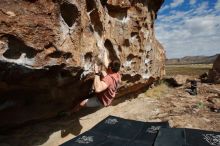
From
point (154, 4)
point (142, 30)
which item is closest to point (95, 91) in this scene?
point (142, 30)

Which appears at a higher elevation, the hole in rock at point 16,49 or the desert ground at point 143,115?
the hole in rock at point 16,49

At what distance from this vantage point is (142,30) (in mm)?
8766

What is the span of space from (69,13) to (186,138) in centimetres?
278

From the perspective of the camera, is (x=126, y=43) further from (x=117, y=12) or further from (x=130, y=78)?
(x=130, y=78)

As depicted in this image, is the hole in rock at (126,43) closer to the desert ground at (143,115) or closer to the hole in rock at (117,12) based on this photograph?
the hole in rock at (117,12)

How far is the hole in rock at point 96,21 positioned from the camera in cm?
603

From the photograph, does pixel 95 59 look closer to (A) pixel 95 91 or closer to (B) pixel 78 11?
(A) pixel 95 91

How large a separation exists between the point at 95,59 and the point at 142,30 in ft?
9.90

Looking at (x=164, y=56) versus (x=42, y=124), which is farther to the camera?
(x=164, y=56)

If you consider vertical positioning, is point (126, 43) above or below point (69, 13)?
below

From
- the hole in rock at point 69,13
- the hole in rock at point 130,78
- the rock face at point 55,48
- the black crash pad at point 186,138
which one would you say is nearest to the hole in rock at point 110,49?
the rock face at point 55,48

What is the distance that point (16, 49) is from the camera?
443cm

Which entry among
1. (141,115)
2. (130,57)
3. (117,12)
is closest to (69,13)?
(117,12)

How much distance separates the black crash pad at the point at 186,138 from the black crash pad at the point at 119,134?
0.50 feet
